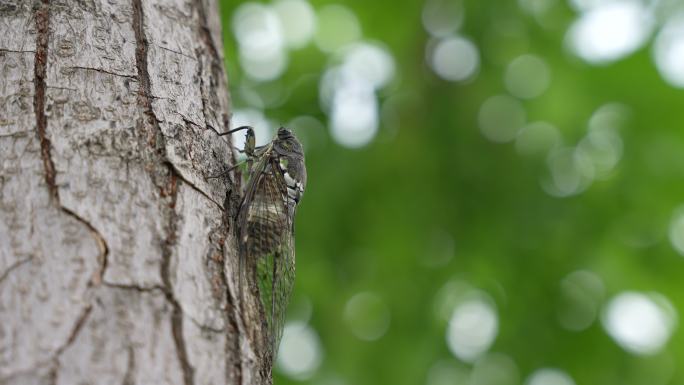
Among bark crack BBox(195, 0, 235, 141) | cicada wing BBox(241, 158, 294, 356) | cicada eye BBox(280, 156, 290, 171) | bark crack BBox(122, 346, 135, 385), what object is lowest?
bark crack BBox(122, 346, 135, 385)

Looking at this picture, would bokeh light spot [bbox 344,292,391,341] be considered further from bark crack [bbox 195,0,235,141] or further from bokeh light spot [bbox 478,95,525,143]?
bark crack [bbox 195,0,235,141]

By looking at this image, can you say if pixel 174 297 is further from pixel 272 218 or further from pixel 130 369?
pixel 272 218

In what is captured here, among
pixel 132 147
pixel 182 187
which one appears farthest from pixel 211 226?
pixel 132 147

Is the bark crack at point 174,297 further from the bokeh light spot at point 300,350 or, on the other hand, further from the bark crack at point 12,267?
the bokeh light spot at point 300,350

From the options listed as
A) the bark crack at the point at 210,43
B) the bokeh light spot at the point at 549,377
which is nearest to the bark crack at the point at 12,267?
the bark crack at the point at 210,43

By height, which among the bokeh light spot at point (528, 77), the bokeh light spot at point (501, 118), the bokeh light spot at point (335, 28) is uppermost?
the bokeh light spot at point (335, 28)

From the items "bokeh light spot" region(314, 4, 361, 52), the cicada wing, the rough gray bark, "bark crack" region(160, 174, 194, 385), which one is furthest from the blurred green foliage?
"bark crack" region(160, 174, 194, 385)

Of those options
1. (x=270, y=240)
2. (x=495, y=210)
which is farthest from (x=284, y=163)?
(x=495, y=210)
